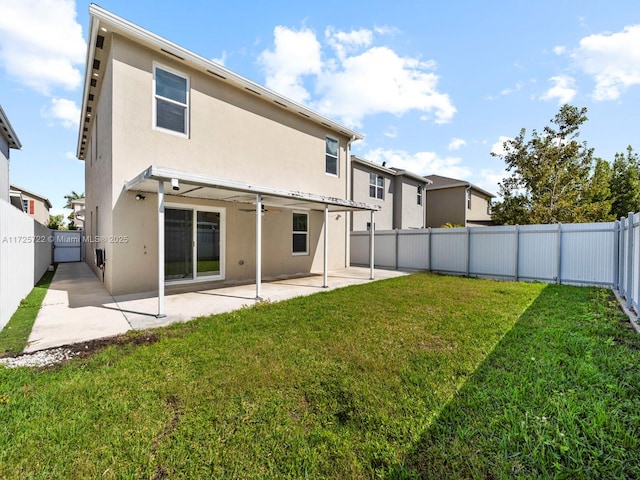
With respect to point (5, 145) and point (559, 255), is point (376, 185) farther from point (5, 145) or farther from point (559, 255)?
point (5, 145)

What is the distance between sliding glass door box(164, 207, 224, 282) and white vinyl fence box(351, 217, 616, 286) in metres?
8.34

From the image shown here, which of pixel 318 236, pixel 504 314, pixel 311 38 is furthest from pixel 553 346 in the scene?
pixel 311 38

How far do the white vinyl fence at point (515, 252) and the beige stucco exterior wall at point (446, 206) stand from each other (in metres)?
11.0

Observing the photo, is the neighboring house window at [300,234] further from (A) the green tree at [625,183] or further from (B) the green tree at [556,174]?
(A) the green tree at [625,183]

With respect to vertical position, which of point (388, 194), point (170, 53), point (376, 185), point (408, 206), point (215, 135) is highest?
point (170, 53)

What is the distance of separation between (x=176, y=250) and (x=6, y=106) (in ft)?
37.3

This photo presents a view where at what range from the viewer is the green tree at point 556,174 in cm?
1427

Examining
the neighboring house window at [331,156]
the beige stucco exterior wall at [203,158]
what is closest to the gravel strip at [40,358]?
the beige stucco exterior wall at [203,158]

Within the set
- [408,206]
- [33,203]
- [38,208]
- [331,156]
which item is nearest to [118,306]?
[331,156]

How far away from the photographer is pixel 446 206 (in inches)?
925

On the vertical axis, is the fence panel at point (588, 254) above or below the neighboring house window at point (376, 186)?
below

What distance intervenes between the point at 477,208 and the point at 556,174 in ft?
35.5

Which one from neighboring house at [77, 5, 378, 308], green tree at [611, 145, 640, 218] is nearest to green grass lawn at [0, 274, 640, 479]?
neighboring house at [77, 5, 378, 308]

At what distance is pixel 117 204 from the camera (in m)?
7.22
